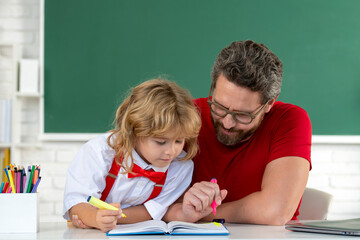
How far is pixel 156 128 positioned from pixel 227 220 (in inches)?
15.0

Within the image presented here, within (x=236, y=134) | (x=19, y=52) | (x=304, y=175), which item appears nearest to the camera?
(x=304, y=175)

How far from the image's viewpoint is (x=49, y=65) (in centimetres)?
327

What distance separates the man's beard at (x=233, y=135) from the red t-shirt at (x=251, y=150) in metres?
0.03

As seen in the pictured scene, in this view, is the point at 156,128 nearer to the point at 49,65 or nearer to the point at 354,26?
the point at 49,65

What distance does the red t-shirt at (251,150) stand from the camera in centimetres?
178

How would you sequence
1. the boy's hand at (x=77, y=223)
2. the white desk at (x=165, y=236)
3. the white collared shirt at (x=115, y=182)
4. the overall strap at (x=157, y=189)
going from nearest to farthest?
1. the white desk at (x=165, y=236)
2. the boy's hand at (x=77, y=223)
3. the white collared shirt at (x=115, y=182)
4. the overall strap at (x=157, y=189)

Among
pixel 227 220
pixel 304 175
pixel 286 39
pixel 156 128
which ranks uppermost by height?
pixel 286 39

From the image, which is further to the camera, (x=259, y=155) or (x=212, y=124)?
(x=212, y=124)

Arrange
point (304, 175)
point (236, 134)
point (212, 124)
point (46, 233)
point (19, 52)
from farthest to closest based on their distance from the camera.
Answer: point (19, 52) < point (212, 124) < point (236, 134) < point (304, 175) < point (46, 233)

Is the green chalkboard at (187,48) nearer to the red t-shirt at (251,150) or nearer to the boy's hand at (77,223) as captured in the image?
the red t-shirt at (251,150)

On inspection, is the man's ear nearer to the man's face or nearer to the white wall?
the man's face

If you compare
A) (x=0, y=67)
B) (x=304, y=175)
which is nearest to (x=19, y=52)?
(x=0, y=67)

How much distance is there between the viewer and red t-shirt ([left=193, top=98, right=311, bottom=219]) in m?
1.78

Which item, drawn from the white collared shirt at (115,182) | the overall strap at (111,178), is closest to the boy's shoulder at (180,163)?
the white collared shirt at (115,182)
